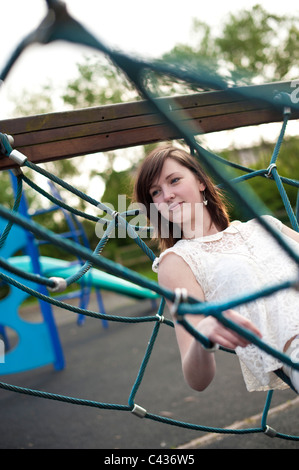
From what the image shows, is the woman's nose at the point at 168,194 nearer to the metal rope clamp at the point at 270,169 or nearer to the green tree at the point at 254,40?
the metal rope clamp at the point at 270,169

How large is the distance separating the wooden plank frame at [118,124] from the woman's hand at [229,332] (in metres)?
0.63

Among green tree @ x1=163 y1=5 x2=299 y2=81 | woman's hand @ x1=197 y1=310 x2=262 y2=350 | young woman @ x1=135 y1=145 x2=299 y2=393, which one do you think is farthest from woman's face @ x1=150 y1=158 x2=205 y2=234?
green tree @ x1=163 y1=5 x2=299 y2=81

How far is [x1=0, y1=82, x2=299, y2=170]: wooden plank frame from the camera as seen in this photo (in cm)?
134

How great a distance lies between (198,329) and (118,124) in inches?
Answer: 29.5

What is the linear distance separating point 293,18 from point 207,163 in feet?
57.1

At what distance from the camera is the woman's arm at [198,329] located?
0.80 metres

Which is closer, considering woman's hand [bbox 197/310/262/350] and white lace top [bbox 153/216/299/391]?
woman's hand [bbox 197/310/262/350]

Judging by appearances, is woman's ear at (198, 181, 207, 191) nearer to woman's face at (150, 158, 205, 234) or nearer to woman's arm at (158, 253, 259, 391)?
woman's face at (150, 158, 205, 234)

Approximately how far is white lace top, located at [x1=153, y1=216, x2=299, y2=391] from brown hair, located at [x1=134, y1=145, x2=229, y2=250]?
10cm

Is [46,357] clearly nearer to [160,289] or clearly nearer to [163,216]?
[163,216]

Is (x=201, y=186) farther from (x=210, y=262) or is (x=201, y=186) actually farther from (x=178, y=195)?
(x=210, y=262)

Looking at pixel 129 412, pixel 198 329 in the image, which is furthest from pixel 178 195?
pixel 129 412

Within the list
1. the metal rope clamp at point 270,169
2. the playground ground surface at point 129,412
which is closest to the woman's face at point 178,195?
the metal rope clamp at point 270,169

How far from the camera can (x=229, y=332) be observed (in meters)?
0.80
